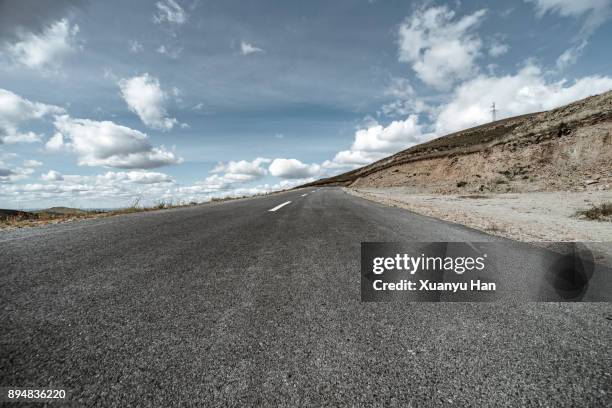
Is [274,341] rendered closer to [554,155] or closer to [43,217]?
[43,217]

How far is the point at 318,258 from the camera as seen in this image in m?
3.54

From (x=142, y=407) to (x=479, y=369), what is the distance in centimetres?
173

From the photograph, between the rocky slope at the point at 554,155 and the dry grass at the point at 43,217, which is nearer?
the dry grass at the point at 43,217

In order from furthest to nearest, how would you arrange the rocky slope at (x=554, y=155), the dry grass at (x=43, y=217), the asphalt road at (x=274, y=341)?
the rocky slope at (x=554, y=155)
the dry grass at (x=43, y=217)
the asphalt road at (x=274, y=341)

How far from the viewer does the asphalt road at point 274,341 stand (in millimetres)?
1343

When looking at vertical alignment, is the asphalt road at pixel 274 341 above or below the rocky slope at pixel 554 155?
below

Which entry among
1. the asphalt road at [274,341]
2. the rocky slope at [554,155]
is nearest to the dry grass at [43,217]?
the asphalt road at [274,341]

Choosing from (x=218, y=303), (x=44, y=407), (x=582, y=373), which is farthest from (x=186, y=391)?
(x=582, y=373)

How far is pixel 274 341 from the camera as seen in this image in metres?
1.74

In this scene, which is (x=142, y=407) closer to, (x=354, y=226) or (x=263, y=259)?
(x=263, y=259)

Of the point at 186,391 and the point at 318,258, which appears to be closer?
the point at 186,391

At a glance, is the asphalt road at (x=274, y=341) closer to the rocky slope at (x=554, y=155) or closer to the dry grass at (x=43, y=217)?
the dry grass at (x=43, y=217)

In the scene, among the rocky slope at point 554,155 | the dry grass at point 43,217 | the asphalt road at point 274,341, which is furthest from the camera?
the rocky slope at point 554,155

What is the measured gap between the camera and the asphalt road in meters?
1.34
